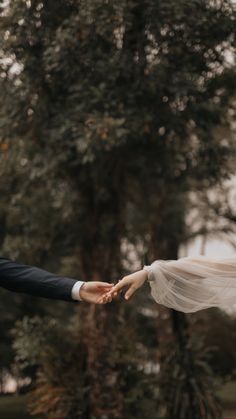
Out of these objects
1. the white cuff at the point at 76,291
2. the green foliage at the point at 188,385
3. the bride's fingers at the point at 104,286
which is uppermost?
the bride's fingers at the point at 104,286

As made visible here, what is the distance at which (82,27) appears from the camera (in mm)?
9797

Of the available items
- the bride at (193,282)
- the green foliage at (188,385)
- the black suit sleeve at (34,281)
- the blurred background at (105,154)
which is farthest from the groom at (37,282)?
the green foliage at (188,385)

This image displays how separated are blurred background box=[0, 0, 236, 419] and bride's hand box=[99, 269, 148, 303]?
17.9 ft

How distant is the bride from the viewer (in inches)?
199

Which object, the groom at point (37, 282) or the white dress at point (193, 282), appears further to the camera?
the white dress at point (193, 282)

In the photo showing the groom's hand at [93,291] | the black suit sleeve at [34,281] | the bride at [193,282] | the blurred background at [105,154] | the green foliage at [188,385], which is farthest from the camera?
the green foliage at [188,385]

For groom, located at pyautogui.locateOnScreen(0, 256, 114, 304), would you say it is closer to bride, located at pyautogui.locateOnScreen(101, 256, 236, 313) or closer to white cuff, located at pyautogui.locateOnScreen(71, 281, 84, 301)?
white cuff, located at pyautogui.locateOnScreen(71, 281, 84, 301)

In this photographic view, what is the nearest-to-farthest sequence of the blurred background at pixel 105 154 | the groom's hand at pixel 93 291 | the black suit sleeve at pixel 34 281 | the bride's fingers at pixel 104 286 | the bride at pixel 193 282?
the black suit sleeve at pixel 34 281, the groom's hand at pixel 93 291, the bride's fingers at pixel 104 286, the bride at pixel 193 282, the blurred background at pixel 105 154

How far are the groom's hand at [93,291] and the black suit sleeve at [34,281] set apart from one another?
91mm

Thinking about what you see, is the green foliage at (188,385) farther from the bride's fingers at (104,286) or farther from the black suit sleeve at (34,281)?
the black suit sleeve at (34,281)

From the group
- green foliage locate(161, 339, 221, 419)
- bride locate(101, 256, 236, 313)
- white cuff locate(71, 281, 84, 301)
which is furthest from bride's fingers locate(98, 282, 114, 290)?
green foliage locate(161, 339, 221, 419)

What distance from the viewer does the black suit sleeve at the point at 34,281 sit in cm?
383

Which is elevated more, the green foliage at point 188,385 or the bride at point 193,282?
the bride at point 193,282

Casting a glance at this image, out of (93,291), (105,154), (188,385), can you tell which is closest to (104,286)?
(93,291)
